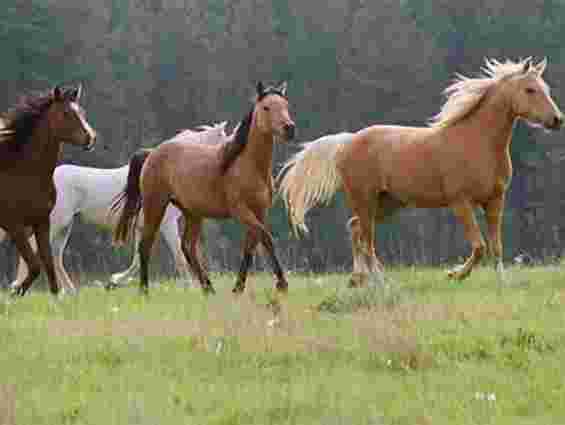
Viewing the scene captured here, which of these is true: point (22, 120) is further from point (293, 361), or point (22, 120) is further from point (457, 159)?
point (293, 361)

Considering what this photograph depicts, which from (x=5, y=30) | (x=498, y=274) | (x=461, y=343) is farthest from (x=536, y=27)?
(x=461, y=343)

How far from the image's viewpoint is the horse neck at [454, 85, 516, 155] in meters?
12.8

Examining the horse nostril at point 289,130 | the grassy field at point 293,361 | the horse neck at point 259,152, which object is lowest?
the grassy field at point 293,361

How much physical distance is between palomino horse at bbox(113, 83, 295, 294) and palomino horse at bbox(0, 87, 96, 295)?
0.97 meters

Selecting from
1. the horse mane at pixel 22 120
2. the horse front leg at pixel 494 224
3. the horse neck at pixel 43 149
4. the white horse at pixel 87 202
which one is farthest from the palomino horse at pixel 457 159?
the white horse at pixel 87 202

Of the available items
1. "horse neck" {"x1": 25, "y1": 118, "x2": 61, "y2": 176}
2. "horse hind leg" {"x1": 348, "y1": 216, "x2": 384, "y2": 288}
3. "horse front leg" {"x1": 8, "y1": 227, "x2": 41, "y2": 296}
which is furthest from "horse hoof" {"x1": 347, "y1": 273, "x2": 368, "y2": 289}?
"horse neck" {"x1": 25, "y1": 118, "x2": 61, "y2": 176}

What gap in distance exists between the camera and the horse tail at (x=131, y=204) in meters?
14.6

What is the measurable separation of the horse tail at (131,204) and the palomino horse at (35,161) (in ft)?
5.49

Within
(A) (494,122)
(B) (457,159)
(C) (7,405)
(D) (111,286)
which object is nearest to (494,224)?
(B) (457,159)

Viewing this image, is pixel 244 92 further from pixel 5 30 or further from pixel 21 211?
pixel 21 211

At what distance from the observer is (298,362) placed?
28.5 feet

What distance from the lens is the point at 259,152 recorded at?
12820 mm

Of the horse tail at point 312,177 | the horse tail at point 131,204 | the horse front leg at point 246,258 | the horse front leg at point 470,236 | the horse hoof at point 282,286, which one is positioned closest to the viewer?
the horse hoof at point 282,286

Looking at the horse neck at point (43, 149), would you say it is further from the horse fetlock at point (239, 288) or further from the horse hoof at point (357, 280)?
the horse hoof at point (357, 280)
